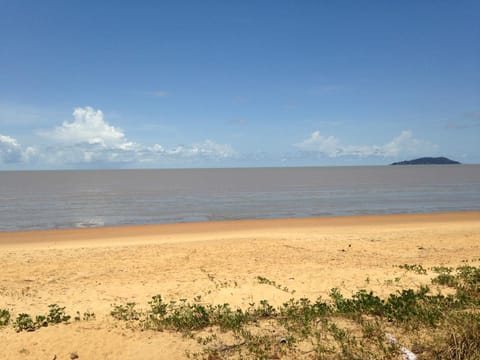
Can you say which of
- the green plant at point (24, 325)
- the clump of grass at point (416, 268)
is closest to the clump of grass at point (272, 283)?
the clump of grass at point (416, 268)

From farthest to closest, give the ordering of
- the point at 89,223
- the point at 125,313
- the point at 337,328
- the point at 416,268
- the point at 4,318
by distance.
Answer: the point at 89,223 → the point at 416,268 → the point at 125,313 → the point at 4,318 → the point at 337,328

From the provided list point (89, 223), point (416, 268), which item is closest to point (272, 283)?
point (416, 268)

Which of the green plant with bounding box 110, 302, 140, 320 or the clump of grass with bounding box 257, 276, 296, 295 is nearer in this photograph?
the green plant with bounding box 110, 302, 140, 320

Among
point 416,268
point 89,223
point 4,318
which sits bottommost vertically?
point 89,223

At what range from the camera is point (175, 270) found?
46.4 feet

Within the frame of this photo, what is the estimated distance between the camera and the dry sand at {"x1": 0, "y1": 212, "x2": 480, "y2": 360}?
24.0ft

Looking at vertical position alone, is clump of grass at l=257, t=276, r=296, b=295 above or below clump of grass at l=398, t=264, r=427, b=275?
below

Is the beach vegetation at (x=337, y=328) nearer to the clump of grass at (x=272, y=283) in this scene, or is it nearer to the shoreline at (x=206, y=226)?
the clump of grass at (x=272, y=283)

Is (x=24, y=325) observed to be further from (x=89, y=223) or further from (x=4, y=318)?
(x=89, y=223)

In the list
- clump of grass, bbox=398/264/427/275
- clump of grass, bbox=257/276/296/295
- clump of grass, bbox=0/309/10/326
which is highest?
clump of grass, bbox=398/264/427/275

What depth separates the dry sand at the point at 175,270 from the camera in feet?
24.0

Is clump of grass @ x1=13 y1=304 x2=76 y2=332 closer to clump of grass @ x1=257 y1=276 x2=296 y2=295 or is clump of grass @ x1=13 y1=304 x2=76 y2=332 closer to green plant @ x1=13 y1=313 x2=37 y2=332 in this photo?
green plant @ x1=13 y1=313 x2=37 y2=332

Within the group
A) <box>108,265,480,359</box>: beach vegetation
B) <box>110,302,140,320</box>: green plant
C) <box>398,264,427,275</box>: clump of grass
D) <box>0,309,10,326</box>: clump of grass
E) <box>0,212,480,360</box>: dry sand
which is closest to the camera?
<box>108,265,480,359</box>: beach vegetation

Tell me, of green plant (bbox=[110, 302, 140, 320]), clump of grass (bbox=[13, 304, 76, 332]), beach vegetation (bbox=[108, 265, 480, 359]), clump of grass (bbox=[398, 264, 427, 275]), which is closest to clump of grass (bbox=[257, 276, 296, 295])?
beach vegetation (bbox=[108, 265, 480, 359])
